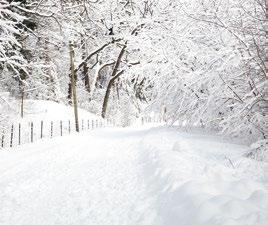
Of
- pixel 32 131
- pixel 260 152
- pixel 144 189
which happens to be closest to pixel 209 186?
pixel 144 189

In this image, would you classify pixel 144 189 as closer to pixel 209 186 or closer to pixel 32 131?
pixel 209 186

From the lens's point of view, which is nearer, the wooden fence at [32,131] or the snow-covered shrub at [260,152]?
the snow-covered shrub at [260,152]

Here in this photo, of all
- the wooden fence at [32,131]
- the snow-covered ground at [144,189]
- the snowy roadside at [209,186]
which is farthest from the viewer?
the wooden fence at [32,131]

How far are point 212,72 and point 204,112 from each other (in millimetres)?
1431

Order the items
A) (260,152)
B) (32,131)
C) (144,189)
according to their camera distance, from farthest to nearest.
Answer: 1. (32,131)
2. (260,152)
3. (144,189)

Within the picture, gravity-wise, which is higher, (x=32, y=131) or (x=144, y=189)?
(x=32, y=131)

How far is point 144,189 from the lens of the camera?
8.28m

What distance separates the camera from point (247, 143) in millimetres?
12484

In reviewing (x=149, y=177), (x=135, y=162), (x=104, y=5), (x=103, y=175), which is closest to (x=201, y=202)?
(x=149, y=177)

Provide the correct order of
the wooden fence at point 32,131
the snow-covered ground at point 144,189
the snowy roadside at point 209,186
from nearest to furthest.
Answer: the snowy roadside at point 209,186 < the snow-covered ground at point 144,189 < the wooden fence at point 32,131

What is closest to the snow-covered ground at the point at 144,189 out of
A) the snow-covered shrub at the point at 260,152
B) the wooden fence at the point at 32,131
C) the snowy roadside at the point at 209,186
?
the snowy roadside at the point at 209,186

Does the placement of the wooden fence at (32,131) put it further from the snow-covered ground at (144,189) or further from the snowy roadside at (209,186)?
the snowy roadside at (209,186)

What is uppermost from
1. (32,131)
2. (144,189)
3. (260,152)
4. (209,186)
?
(260,152)

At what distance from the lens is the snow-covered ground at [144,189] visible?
582 cm
